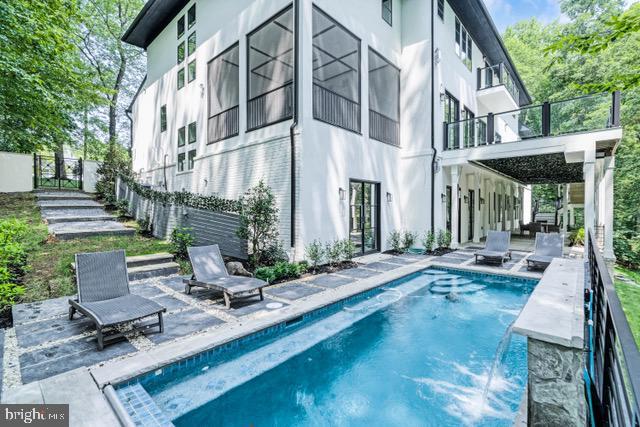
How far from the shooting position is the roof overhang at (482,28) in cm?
1334

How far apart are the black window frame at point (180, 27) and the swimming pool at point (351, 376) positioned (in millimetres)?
15055

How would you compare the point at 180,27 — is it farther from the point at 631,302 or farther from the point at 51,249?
the point at 631,302

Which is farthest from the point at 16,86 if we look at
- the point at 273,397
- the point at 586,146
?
the point at 586,146

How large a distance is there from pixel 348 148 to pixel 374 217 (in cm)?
279

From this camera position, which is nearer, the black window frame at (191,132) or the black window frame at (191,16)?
the black window frame at (191,16)

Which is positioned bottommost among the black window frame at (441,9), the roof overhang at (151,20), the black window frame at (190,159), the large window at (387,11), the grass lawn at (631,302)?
the grass lawn at (631,302)

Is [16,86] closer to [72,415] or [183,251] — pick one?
[183,251]

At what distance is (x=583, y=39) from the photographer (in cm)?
391

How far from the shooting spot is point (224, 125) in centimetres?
1171

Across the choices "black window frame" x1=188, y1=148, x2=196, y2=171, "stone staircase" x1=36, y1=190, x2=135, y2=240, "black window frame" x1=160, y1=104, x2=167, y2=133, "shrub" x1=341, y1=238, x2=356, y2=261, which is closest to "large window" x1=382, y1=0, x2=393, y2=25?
"shrub" x1=341, y1=238, x2=356, y2=261

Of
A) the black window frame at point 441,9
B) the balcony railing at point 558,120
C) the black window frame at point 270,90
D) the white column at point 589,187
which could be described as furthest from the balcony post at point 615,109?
the black window frame at point 270,90

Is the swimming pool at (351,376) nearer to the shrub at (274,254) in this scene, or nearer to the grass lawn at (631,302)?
the shrub at (274,254)

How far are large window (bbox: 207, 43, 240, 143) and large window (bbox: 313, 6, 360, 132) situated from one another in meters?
3.38

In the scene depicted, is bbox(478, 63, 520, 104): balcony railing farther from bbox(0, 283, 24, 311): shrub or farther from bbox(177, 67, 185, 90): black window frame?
bbox(0, 283, 24, 311): shrub
